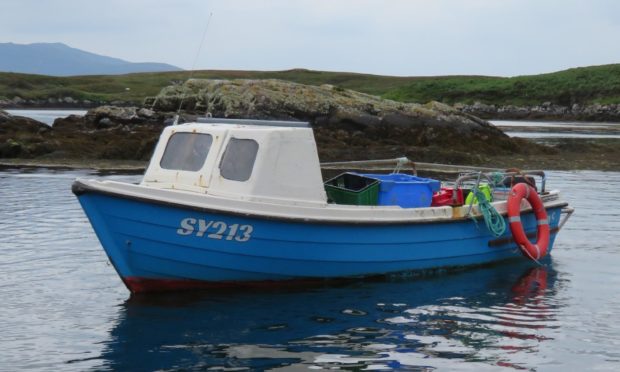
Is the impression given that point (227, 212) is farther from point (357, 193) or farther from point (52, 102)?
point (52, 102)

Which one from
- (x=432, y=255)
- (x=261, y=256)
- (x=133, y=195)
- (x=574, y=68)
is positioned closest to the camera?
(x=133, y=195)

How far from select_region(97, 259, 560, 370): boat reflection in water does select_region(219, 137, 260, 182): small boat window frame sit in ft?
5.74

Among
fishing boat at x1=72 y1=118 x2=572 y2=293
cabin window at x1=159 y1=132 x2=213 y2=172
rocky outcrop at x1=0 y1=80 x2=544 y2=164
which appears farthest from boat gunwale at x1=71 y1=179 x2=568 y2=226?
rocky outcrop at x1=0 y1=80 x2=544 y2=164

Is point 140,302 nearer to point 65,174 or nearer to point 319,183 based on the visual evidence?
point 319,183

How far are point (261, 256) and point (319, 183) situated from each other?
1.51 meters

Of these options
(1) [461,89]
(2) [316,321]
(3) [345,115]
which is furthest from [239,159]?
(1) [461,89]

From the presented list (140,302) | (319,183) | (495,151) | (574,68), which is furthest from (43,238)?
(574,68)

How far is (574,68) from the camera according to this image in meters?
113

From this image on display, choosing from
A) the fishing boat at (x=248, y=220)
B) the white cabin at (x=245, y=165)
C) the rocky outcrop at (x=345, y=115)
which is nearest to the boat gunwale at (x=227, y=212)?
the fishing boat at (x=248, y=220)

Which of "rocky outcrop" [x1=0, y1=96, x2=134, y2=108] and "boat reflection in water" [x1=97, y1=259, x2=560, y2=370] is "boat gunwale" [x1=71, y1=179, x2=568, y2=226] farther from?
"rocky outcrop" [x1=0, y1=96, x2=134, y2=108]

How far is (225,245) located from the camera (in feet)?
39.2

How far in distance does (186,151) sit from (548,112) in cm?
8199

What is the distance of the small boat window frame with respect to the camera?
12469mm

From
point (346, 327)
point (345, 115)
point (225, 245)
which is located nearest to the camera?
point (346, 327)
